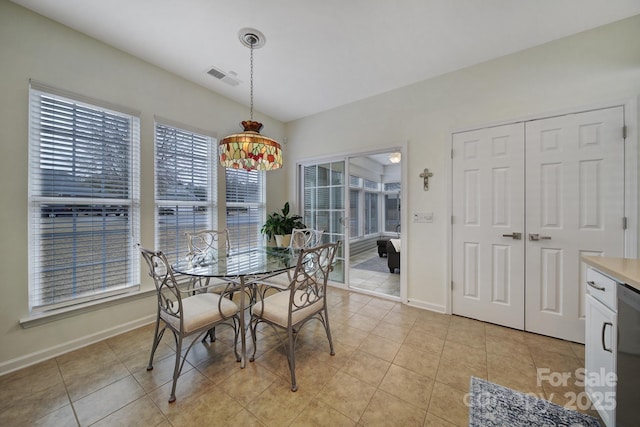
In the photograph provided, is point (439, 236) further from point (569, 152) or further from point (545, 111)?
point (545, 111)

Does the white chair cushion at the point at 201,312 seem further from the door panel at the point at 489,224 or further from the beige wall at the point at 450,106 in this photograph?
the door panel at the point at 489,224

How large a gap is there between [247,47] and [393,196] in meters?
6.42

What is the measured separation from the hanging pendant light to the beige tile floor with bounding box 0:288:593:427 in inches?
68.1

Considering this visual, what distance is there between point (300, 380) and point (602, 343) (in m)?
1.83

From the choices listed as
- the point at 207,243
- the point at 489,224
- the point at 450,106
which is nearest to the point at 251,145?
the point at 207,243

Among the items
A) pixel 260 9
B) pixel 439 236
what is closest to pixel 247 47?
pixel 260 9

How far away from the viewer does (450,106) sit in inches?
107

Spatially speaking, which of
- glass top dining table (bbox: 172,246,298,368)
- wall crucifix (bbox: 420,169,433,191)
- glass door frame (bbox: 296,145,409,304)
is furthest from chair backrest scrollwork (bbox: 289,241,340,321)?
wall crucifix (bbox: 420,169,433,191)

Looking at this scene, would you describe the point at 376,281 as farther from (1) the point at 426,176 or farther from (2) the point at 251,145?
(2) the point at 251,145

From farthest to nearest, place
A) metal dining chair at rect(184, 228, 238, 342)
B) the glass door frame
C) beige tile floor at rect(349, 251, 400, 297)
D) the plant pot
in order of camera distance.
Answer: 1. the plant pot
2. beige tile floor at rect(349, 251, 400, 297)
3. the glass door frame
4. metal dining chair at rect(184, 228, 238, 342)

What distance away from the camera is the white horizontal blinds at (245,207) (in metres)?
3.47

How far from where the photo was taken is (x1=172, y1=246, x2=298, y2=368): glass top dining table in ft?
5.97

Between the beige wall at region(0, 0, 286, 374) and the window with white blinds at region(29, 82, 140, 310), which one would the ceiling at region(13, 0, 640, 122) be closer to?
the beige wall at region(0, 0, 286, 374)

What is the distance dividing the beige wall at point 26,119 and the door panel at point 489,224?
11.6ft
